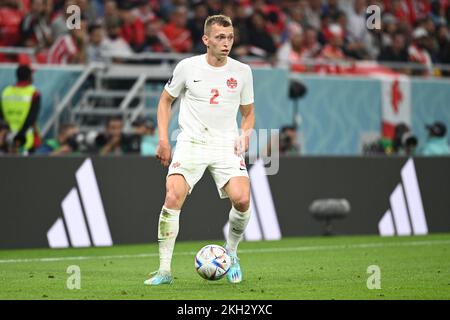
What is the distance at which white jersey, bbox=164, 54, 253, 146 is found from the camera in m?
11.0

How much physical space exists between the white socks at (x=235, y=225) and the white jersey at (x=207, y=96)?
70 cm

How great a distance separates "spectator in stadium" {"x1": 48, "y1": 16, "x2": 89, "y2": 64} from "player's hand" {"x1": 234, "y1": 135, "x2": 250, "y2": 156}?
9961 mm

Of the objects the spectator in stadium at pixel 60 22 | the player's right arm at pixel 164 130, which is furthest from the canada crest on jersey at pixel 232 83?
the spectator in stadium at pixel 60 22

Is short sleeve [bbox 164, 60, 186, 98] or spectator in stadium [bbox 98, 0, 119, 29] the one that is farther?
spectator in stadium [bbox 98, 0, 119, 29]

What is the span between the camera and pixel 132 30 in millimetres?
22422

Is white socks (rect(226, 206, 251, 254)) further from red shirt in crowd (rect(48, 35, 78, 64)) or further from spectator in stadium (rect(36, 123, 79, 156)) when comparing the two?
red shirt in crowd (rect(48, 35, 78, 64))

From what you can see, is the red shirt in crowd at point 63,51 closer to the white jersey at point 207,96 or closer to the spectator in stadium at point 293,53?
the spectator in stadium at point 293,53

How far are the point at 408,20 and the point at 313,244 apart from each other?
1231cm

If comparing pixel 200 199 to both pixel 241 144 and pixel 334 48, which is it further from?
pixel 334 48

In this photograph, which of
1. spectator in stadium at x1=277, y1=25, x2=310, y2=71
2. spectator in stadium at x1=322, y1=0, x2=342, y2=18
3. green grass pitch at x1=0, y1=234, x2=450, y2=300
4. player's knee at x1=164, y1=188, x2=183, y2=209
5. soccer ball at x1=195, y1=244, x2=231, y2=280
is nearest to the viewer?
A: green grass pitch at x1=0, y1=234, x2=450, y2=300

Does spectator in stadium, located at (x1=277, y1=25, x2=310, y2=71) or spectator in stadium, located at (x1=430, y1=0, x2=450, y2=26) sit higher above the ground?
spectator in stadium, located at (x1=430, y1=0, x2=450, y2=26)

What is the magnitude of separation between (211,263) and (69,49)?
35.8ft

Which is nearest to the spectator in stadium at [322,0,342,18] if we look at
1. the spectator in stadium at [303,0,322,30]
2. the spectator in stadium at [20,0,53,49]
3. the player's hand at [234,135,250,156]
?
the spectator in stadium at [303,0,322,30]

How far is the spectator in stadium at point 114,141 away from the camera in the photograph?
61.2 feet
